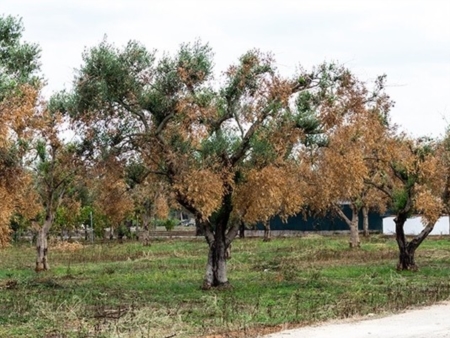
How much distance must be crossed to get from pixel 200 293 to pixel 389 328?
9.87 metres

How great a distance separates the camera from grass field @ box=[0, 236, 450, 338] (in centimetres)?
1762

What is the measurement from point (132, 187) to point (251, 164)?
16.9ft

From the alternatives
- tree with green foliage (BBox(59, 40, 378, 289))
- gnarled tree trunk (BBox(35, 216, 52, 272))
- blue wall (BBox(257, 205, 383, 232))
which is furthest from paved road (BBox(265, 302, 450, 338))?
blue wall (BBox(257, 205, 383, 232))

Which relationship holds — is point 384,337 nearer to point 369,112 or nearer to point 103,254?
point 369,112

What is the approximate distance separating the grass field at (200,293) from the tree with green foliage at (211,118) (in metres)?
3.02

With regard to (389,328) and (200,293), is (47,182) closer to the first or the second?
(200,293)

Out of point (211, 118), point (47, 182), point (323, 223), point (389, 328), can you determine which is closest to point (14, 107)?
point (211, 118)

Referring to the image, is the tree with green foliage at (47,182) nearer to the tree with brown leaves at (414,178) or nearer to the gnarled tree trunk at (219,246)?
the gnarled tree trunk at (219,246)

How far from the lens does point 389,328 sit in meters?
16.6

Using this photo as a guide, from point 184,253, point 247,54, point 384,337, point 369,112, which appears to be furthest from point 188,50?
point 184,253

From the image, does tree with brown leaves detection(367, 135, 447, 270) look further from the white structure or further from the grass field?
the white structure

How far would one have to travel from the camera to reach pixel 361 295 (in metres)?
23.6

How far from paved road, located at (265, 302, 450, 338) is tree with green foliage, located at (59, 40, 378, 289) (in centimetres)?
777

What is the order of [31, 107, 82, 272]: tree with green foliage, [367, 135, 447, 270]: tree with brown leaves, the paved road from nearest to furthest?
the paved road → [367, 135, 447, 270]: tree with brown leaves → [31, 107, 82, 272]: tree with green foliage
